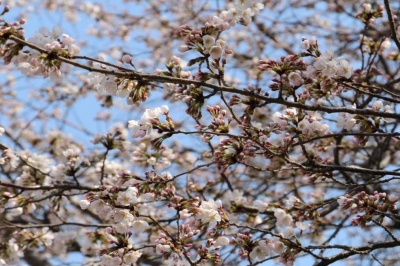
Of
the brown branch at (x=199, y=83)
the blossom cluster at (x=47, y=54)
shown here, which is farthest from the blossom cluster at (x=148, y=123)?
the blossom cluster at (x=47, y=54)

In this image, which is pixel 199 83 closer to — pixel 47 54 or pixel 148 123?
pixel 148 123

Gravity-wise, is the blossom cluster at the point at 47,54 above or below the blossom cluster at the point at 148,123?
above

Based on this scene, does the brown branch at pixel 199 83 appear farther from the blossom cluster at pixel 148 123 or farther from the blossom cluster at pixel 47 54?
the blossom cluster at pixel 148 123

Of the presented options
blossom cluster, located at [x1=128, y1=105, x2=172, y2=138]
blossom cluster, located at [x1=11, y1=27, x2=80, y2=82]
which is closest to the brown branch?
blossom cluster, located at [x1=11, y1=27, x2=80, y2=82]

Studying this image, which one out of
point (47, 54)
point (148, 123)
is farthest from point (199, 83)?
point (47, 54)

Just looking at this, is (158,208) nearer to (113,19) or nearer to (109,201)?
(109,201)

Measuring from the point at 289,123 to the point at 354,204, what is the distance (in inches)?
19.9

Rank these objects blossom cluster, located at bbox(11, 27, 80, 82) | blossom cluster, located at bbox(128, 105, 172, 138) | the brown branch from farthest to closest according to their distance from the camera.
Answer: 1. blossom cluster, located at bbox(128, 105, 172, 138)
2. blossom cluster, located at bbox(11, 27, 80, 82)
3. the brown branch

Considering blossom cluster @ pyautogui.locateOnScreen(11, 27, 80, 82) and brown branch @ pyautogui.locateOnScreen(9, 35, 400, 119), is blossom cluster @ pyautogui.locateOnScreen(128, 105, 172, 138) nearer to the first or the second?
brown branch @ pyautogui.locateOnScreen(9, 35, 400, 119)

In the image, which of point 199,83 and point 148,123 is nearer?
point 199,83

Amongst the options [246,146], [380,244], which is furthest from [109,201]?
[380,244]

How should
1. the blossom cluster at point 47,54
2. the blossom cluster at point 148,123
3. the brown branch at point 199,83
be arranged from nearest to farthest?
the brown branch at point 199,83 < the blossom cluster at point 47,54 < the blossom cluster at point 148,123

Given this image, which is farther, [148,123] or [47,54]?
[148,123]

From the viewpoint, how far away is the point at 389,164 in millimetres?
5219
